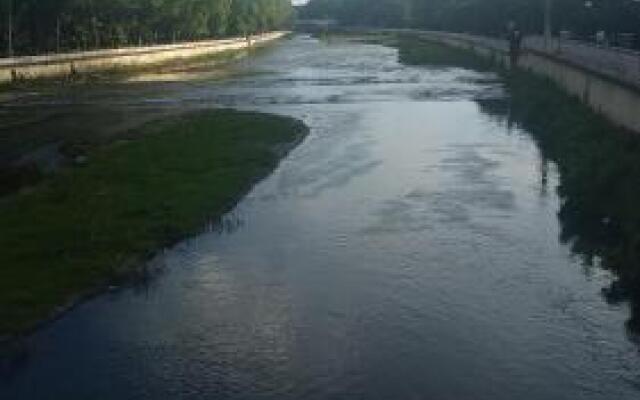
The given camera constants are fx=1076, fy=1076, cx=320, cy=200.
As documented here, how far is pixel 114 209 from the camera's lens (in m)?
30.3

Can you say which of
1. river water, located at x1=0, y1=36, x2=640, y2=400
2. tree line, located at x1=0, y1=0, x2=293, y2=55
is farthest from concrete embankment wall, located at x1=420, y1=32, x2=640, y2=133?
tree line, located at x1=0, y1=0, x2=293, y2=55

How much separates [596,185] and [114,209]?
13998 millimetres

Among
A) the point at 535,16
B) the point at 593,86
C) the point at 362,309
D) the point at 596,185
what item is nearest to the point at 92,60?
the point at 535,16

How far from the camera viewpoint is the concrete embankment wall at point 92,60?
78.7m

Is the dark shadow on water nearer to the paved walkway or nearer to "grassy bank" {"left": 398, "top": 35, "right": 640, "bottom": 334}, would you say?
"grassy bank" {"left": 398, "top": 35, "right": 640, "bottom": 334}

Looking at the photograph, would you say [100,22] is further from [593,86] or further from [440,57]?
[593,86]

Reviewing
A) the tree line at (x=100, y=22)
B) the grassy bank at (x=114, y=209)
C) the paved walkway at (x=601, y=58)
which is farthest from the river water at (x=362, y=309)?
the tree line at (x=100, y=22)

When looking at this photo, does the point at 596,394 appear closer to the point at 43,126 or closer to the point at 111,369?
the point at 111,369

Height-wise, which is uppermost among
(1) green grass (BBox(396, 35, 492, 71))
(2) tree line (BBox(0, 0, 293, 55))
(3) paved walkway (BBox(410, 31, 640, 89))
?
(2) tree line (BBox(0, 0, 293, 55))

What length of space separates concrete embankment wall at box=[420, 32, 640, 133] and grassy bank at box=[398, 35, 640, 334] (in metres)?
0.46

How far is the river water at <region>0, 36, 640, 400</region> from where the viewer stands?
18062 millimetres

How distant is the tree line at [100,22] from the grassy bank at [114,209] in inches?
1769

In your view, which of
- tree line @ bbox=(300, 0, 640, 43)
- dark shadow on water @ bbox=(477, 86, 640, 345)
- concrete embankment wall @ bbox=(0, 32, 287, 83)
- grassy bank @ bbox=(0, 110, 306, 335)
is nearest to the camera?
grassy bank @ bbox=(0, 110, 306, 335)

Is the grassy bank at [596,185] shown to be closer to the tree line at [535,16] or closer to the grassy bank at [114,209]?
the grassy bank at [114,209]
